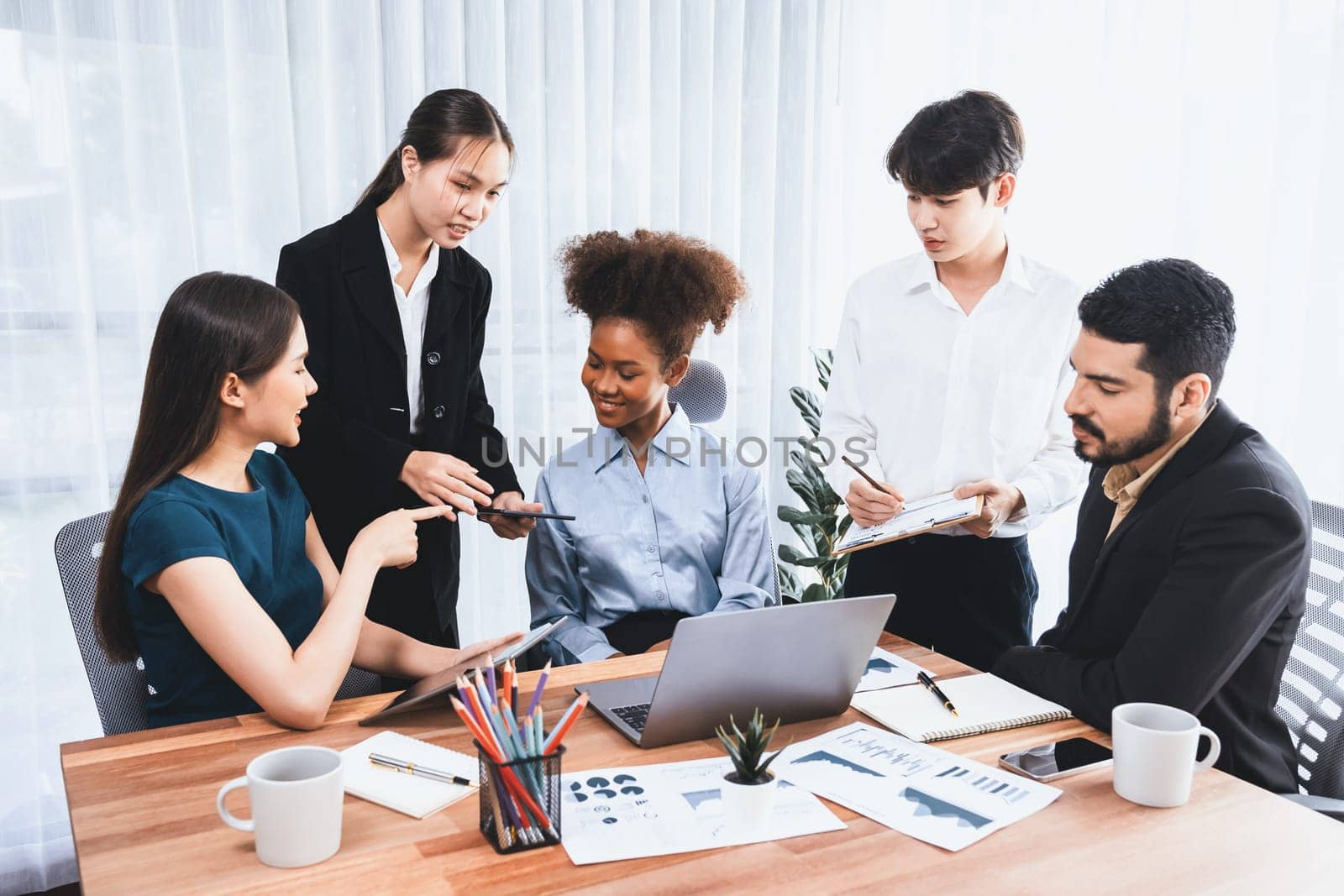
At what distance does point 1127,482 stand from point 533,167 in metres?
1.97

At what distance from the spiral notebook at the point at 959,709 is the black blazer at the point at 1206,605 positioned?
0.12 feet

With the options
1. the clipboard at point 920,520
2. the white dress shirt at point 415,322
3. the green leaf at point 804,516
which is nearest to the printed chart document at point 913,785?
the clipboard at point 920,520

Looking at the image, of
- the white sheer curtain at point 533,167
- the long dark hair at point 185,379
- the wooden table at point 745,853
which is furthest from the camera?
the white sheer curtain at point 533,167

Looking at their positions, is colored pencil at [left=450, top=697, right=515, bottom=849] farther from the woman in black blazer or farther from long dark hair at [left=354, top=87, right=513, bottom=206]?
long dark hair at [left=354, top=87, right=513, bottom=206]

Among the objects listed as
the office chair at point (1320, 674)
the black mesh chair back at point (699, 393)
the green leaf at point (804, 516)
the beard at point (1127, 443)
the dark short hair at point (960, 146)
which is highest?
the dark short hair at point (960, 146)

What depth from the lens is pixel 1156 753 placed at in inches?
45.3

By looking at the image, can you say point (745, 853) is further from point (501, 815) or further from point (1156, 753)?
point (1156, 753)

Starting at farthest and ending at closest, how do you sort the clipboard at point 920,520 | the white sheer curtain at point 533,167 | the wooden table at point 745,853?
the white sheer curtain at point 533,167
the clipboard at point 920,520
the wooden table at point 745,853

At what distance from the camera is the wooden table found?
3.30 feet

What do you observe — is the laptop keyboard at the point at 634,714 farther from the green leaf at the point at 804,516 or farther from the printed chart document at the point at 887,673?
the green leaf at the point at 804,516

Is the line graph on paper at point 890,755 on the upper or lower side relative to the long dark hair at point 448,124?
lower

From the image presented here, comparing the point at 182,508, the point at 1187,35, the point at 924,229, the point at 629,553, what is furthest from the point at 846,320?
the point at 182,508

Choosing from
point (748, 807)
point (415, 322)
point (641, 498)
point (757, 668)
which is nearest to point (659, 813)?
point (748, 807)

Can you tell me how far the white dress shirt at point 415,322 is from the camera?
216cm
